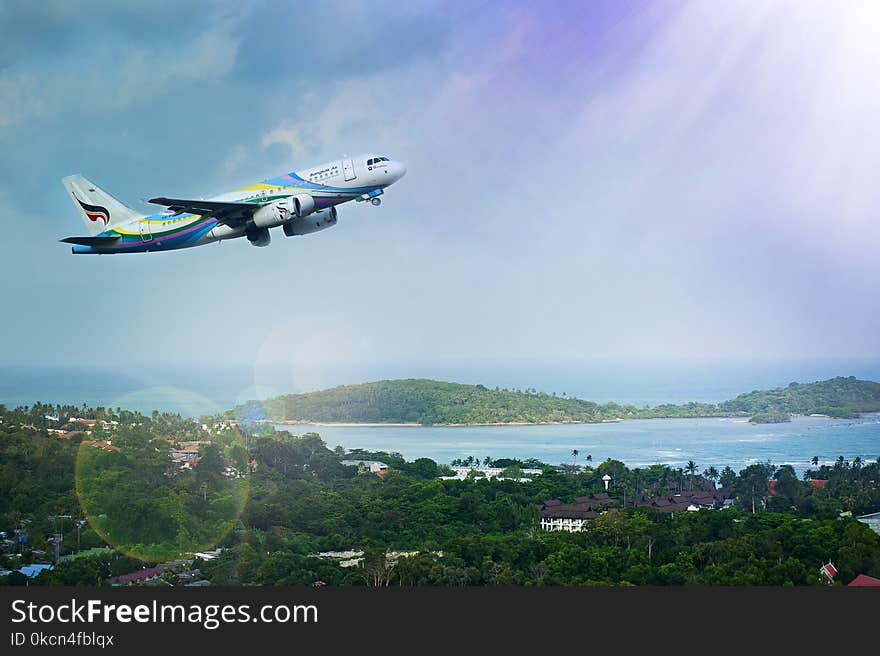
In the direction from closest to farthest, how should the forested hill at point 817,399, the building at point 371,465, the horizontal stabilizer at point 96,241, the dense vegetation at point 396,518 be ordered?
the horizontal stabilizer at point 96,241 → the dense vegetation at point 396,518 → the building at point 371,465 → the forested hill at point 817,399

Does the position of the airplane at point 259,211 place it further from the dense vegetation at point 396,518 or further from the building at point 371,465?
the building at point 371,465

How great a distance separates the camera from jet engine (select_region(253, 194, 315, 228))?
18.3 metres

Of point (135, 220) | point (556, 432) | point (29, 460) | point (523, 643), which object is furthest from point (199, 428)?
point (523, 643)

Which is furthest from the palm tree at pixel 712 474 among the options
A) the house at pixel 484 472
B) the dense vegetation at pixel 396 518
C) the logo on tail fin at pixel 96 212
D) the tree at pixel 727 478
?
the logo on tail fin at pixel 96 212

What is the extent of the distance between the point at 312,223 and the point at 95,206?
6.68 m

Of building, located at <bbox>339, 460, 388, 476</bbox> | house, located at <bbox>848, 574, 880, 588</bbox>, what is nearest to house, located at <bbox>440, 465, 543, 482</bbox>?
building, located at <bbox>339, 460, 388, 476</bbox>

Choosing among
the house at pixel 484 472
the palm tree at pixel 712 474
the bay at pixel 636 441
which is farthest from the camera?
the bay at pixel 636 441

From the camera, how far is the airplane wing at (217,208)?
18.6 metres

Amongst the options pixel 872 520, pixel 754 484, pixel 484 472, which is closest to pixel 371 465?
pixel 484 472

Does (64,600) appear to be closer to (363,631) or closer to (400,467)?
(363,631)

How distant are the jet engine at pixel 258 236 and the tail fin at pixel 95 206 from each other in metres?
3.57

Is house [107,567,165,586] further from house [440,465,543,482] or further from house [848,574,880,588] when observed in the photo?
house [848,574,880,588]

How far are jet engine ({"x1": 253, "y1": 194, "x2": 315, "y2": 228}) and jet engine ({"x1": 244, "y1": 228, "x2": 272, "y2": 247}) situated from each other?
35cm

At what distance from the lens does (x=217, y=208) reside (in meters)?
18.7
